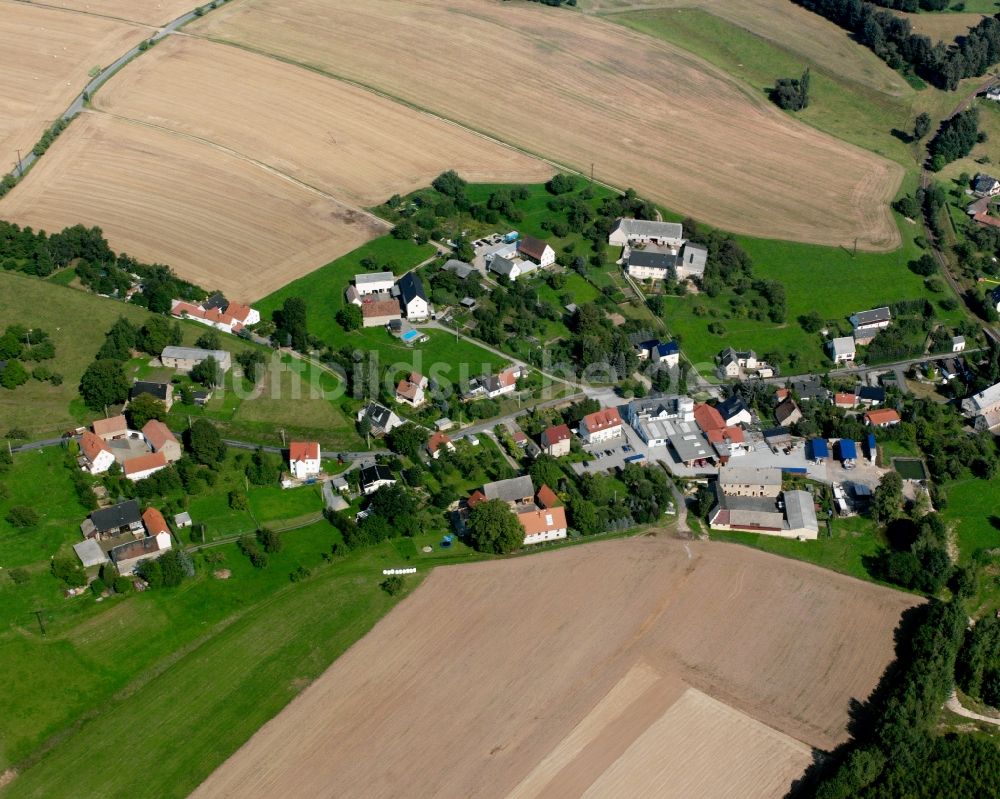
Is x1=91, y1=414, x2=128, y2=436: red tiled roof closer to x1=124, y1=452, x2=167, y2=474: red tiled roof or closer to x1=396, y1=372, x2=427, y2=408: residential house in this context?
x1=124, y1=452, x2=167, y2=474: red tiled roof

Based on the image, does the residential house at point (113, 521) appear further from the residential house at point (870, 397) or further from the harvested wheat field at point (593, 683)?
the residential house at point (870, 397)

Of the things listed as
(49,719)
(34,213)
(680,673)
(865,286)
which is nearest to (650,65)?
(865,286)

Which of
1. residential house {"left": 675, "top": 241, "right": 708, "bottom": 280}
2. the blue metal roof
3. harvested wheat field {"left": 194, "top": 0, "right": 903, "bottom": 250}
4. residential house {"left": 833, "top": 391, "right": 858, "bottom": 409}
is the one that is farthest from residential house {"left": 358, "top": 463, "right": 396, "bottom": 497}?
harvested wheat field {"left": 194, "top": 0, "right": 903, "bottom": 250}

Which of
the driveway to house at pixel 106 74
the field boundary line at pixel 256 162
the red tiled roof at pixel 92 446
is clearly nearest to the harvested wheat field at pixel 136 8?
the driveway to house at pixel 106 74

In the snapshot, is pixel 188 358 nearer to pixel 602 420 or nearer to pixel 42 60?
pixel 602 420

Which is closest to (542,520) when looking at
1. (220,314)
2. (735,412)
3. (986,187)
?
(735,412)

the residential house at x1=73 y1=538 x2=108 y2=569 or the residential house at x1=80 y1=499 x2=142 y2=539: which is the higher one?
the residential house at x1=80 y1=499 x2=142 y2=539
